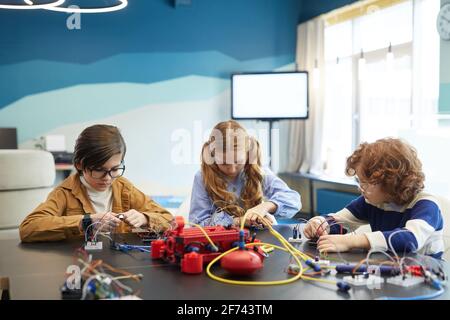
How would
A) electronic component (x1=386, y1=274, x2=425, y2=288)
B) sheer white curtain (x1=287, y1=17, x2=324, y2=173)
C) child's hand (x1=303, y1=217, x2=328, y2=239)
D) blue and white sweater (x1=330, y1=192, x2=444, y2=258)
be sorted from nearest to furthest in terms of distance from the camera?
electronic component (x1=386, y1=274, x2=425, y2=288) < blue and white sweater (x1=330, y1=192, x2=444, y2=258) < child's hand (x1=303, y1=217, x2=328, y2=239) < sheer white curtain (x1=287, y1=17, x2=324, y2=173)

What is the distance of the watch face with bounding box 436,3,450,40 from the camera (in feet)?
12.2

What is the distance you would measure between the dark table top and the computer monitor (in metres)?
3.48

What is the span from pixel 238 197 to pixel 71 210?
697mm

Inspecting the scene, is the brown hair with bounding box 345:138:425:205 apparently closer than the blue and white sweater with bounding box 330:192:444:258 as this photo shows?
No

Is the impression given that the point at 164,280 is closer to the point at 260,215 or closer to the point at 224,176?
the point at 260,215

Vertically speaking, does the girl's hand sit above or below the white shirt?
below

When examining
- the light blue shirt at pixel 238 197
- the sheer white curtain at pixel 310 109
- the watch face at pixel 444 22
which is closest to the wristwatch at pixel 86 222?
the light blue shirt at pixel 238 197

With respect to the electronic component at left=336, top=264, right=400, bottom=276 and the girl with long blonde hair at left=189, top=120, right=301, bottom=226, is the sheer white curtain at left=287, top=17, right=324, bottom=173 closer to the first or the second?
the girl with long blonde hair at left=189, top=120, right=301, bottom=226

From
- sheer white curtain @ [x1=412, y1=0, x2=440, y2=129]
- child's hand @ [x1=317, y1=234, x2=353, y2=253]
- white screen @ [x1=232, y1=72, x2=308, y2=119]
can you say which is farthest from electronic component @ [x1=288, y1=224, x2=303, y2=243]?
white screen @ [x1=232, y1=72, x2=308, y2=119]

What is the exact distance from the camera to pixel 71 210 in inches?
73.5

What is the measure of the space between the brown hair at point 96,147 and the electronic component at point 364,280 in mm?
991

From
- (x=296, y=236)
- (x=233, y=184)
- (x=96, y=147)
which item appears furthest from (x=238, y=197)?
(x=96, y=147)
